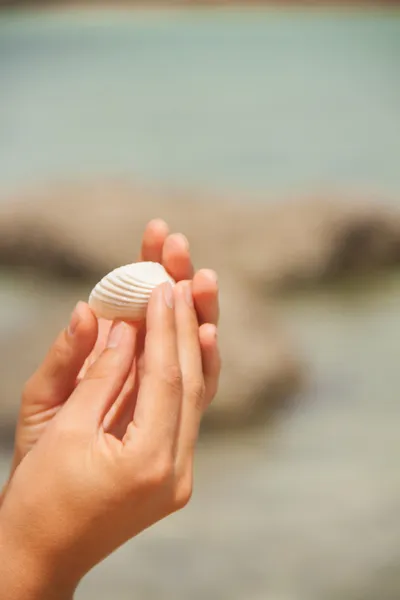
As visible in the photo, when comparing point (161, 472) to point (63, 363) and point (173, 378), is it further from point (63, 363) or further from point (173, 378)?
point (63, 363)

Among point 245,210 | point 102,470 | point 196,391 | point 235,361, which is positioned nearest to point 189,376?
point 196,391

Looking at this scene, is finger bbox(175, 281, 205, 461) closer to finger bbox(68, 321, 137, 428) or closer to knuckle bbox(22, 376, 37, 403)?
finger bbox(68, 321, 137, 428)

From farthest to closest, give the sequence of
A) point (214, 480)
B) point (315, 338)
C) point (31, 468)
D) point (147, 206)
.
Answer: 1. point (147, 206)
2. point (315, 338)
3. point (214, 480)
4. point (31, 468)

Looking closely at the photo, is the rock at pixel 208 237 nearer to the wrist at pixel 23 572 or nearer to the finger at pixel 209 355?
the finger at pixel 209 355

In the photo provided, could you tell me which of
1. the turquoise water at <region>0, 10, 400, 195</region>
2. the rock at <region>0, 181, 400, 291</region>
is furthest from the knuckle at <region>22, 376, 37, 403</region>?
the turquoise water at <region>0, 10, 400, 195</region>

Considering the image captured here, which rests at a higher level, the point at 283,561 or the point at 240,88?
the point at 240,88

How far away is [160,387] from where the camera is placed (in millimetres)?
538

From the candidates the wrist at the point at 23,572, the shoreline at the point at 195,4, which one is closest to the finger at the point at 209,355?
the wrist at the point at 23,572

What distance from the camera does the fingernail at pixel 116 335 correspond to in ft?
1.93

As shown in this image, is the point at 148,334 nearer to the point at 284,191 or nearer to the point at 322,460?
the point at 322,460

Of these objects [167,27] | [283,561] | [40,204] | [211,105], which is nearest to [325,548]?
[283,561]

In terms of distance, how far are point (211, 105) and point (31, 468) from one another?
1.98 m

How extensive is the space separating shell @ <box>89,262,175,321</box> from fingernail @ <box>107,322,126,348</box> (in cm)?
3

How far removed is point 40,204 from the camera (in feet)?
7.07
